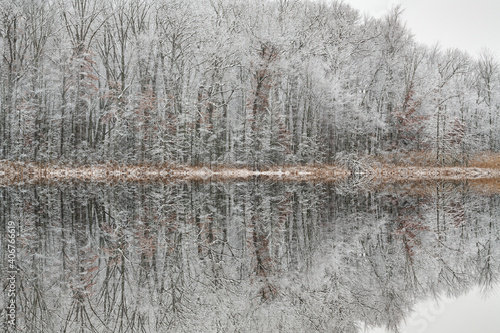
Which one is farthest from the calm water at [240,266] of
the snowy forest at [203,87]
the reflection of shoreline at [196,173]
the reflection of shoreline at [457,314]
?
the snowy forest at [203,87]

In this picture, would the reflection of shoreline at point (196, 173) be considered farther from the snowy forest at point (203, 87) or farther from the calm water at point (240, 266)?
the calm water at point (240, 266)

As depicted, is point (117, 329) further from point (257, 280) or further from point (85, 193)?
point (85, 193)

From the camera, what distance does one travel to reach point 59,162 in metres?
29.0

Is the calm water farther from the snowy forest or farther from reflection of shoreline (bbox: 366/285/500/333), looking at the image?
the snowy forest

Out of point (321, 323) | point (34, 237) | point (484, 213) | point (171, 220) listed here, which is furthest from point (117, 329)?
point (484, 213)

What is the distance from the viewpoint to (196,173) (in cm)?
3105

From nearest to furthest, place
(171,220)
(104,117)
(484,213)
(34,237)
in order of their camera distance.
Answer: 1. (34,237)
2. (171,220)
3. (484,213)
4. (104,117)

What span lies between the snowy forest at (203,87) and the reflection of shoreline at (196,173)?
2.26ft

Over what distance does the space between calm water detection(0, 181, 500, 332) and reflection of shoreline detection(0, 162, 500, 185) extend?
46.8 feet

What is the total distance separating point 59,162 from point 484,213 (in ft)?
86.0

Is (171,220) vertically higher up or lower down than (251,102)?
lower down

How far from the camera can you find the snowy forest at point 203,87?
30125mm

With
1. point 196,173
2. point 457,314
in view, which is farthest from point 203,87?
point 457,314

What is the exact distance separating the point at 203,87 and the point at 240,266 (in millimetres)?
25283
